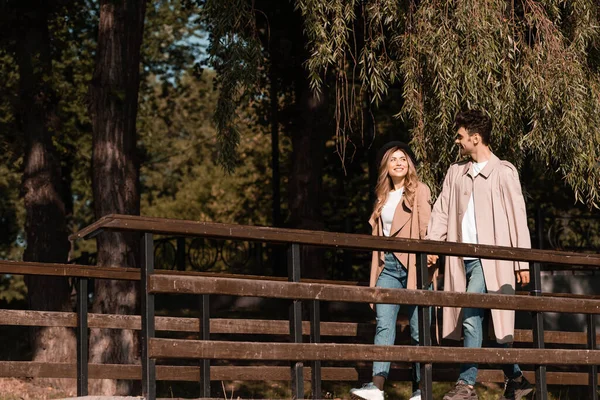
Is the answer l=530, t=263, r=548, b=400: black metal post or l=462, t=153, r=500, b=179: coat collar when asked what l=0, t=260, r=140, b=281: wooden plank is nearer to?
l=462, t=153, r=500, b=179: coat collar

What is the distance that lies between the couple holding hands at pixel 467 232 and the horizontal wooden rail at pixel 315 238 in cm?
37

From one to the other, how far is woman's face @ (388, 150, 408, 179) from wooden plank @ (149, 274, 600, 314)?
1.24m

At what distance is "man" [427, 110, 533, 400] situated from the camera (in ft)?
25.0

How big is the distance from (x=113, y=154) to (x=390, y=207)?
215 inches

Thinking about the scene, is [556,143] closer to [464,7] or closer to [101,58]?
[464,7]

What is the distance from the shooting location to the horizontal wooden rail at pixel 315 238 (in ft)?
18.3

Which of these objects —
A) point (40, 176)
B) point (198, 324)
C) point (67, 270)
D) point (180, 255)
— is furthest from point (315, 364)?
point (180, 255)

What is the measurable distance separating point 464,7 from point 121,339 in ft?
18.5

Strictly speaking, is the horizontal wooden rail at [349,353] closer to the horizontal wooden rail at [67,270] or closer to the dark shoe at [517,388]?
the dark shoe at [517,388]

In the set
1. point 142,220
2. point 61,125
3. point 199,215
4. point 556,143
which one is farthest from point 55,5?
point 199,215

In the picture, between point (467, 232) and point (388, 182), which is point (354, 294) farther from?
point (388, 182)

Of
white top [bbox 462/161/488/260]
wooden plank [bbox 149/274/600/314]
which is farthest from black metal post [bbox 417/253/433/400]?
white top [bbox 462/161/488/260]

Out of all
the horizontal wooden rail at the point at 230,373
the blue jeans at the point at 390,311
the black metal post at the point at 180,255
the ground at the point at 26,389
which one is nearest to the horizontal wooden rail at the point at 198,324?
the horizontal wooden rail at the point at 230,373

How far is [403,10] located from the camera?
10.8 meters
